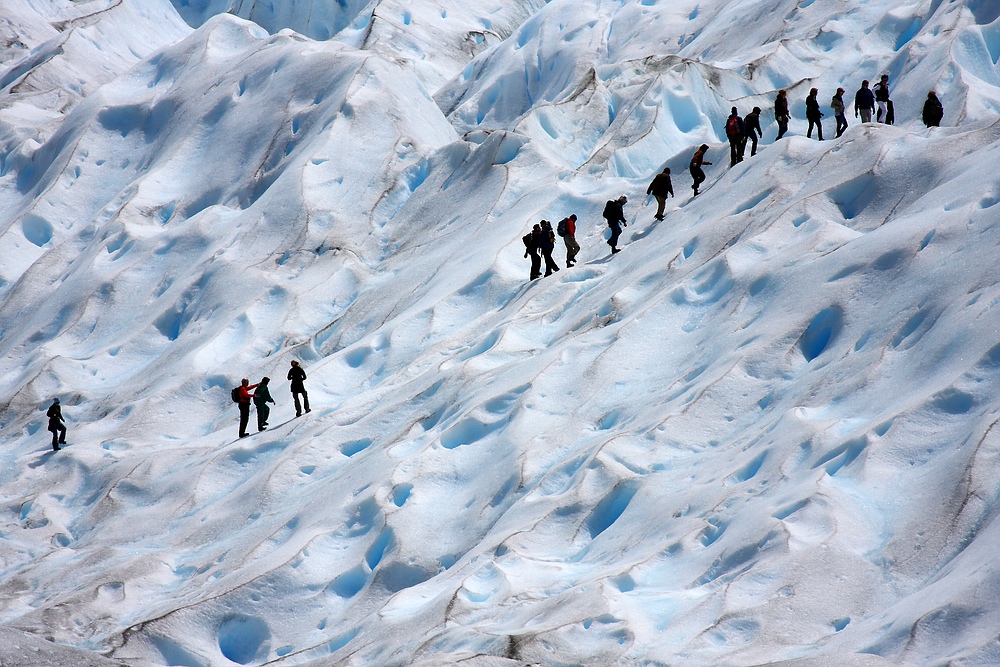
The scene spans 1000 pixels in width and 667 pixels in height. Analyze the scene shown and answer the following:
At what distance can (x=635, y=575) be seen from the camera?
14.0 m

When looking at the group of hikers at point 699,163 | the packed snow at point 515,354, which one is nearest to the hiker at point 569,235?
the group of hikers at point 699,163

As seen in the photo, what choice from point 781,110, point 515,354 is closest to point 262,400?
point 515,354

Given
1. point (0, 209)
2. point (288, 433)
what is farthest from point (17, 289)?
point (288, 433)

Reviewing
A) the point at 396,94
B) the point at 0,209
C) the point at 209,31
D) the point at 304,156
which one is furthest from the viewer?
the point at 209,31

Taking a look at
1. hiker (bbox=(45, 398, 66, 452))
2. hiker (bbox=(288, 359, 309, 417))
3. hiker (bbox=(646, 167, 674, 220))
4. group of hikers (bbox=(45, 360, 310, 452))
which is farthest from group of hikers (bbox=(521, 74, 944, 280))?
hiker (bbox=(45, 398, 66, 452))

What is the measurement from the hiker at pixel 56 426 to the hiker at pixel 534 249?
12.5 meters

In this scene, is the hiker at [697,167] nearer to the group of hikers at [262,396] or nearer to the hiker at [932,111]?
the hiker at [932,111]

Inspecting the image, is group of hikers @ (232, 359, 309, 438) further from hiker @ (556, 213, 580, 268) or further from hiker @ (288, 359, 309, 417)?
hiker @ (556, 213, 580, 268)

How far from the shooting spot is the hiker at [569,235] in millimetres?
24891

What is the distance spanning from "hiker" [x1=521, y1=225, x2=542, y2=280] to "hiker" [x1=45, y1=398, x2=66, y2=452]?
1246 cm

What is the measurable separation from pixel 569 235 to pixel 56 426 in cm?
1396

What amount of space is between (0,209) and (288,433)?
22950 millimetres

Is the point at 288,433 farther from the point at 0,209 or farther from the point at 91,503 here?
the point at 0,209

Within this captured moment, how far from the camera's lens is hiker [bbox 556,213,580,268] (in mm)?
24891
